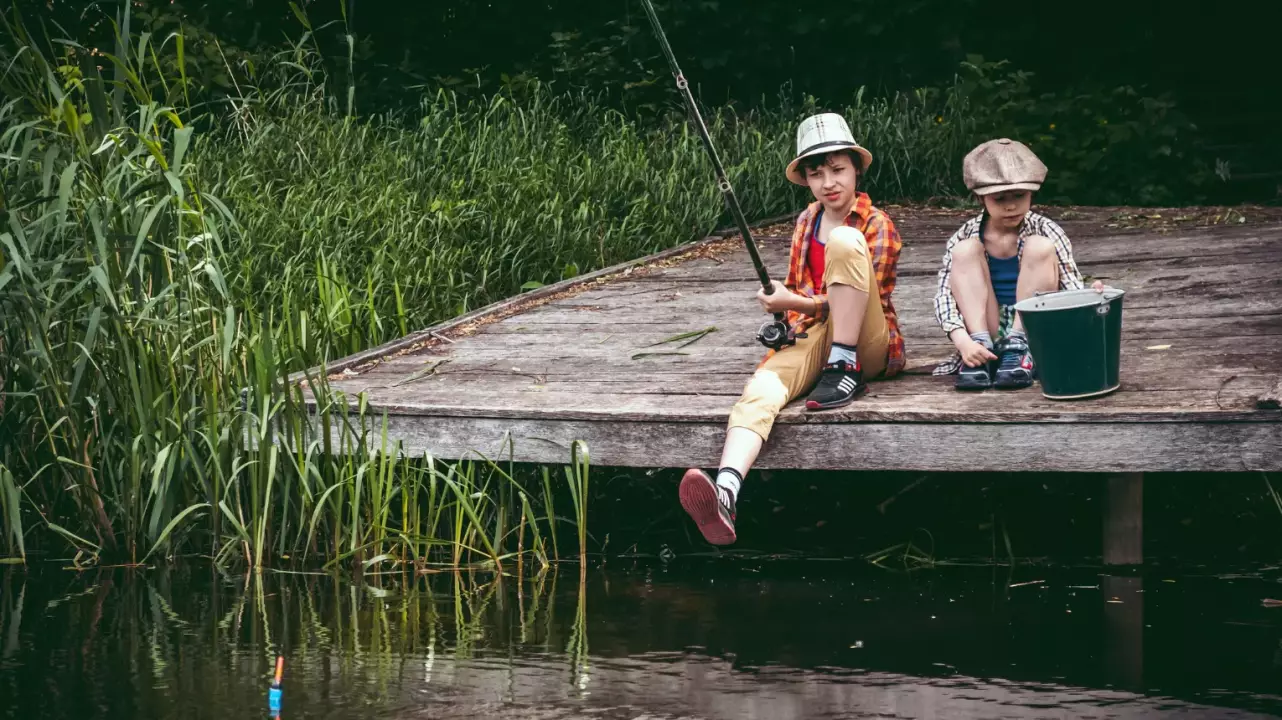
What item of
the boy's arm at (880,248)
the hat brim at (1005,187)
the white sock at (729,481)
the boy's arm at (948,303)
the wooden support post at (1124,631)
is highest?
the hat brim at (1005,187)

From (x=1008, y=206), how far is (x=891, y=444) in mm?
849

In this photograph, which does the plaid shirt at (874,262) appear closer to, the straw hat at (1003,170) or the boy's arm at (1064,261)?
the straw hat at (1003,170)

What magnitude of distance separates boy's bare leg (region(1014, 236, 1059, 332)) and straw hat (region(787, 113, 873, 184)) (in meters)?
0.52

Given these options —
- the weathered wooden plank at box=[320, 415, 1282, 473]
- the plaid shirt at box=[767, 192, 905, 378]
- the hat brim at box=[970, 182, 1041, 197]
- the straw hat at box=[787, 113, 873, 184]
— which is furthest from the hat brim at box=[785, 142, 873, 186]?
the weathered wooden plank at box=[320, 415, 1282, 473]

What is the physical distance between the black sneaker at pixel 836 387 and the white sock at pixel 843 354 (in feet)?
0.04

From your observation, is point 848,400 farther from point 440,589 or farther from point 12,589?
point 12,589

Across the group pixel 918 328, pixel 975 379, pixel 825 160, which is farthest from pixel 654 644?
pixel 918 328

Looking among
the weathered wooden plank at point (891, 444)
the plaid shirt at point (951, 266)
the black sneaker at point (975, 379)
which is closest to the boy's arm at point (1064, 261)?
the plaid shirt at point (951, 266)

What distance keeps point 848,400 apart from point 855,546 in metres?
0.69

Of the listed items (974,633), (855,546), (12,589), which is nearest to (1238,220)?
(855,546)

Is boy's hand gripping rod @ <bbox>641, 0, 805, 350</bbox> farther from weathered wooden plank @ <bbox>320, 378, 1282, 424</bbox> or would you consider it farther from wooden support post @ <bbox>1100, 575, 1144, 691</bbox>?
wooden support post @ <bbox>1100, 575, 1144, 691</bbox>

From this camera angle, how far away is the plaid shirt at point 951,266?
4.42m

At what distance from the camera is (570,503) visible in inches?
204

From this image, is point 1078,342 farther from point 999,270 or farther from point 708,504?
point 708,504
